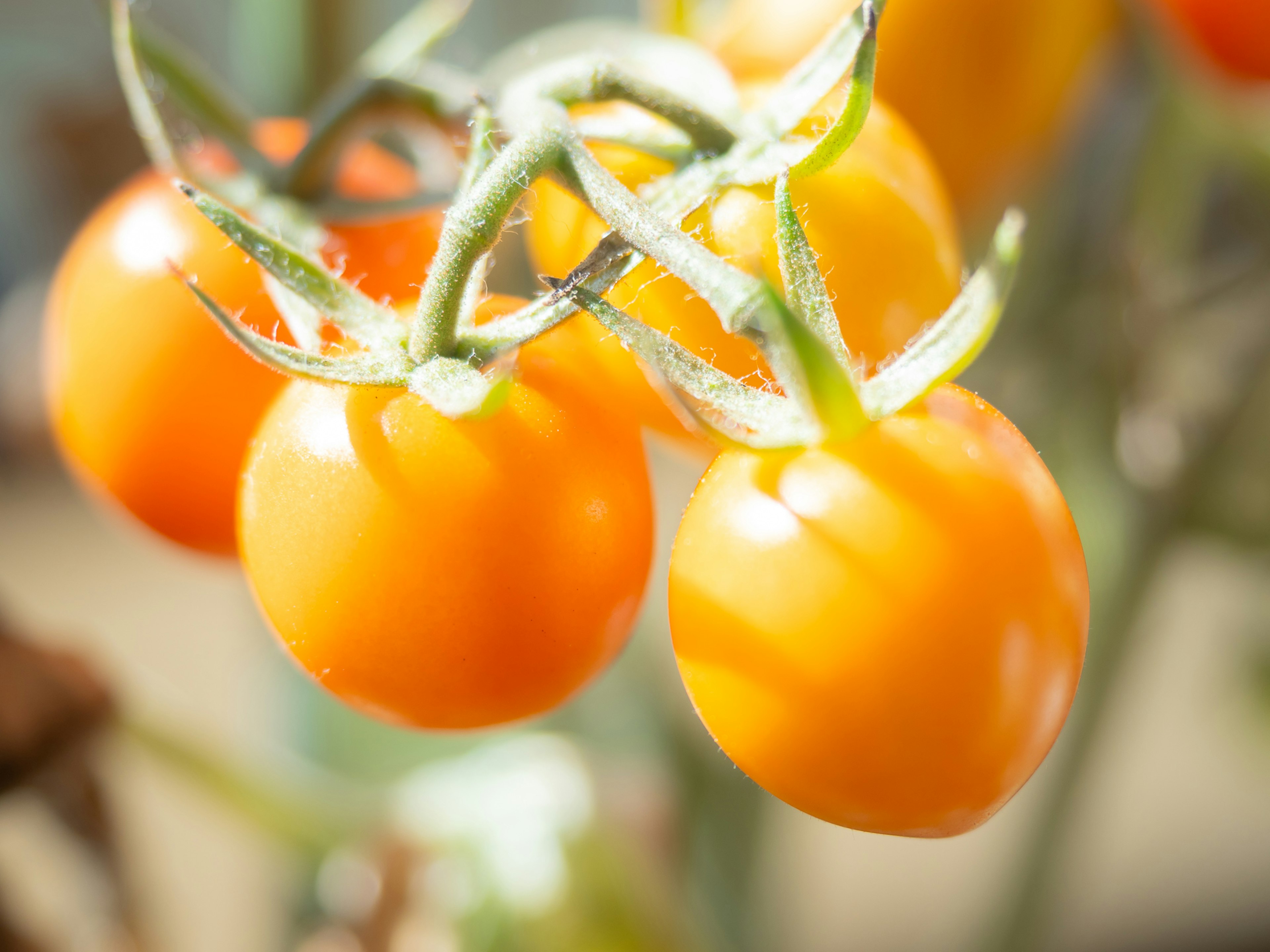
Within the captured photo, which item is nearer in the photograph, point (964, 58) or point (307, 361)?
point (307, 361)

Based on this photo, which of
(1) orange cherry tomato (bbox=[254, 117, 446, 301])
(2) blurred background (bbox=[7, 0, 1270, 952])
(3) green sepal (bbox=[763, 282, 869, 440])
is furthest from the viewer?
(2) blurred background (bbox=[7, 0, 1270, 952])

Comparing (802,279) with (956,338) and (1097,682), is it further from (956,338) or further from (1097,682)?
(1097,682)

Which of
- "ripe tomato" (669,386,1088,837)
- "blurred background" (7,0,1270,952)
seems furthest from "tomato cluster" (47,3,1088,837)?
"blurred background" (7,0,1270,952)

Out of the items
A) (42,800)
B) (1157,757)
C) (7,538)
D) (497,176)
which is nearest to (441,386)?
(497,176)

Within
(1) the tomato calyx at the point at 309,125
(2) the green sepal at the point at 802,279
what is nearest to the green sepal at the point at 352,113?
(1) the tomato calyx at the point at 309,125

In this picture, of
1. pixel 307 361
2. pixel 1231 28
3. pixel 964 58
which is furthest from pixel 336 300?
pixel 1231 28

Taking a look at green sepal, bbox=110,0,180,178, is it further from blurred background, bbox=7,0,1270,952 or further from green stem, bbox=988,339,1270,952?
green stem, bbox=988,339,1270,952

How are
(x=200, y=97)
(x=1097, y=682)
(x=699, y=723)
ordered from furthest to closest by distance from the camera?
(x=699, y=723)
(x=1097, y=682)
(x=200, y=97)
